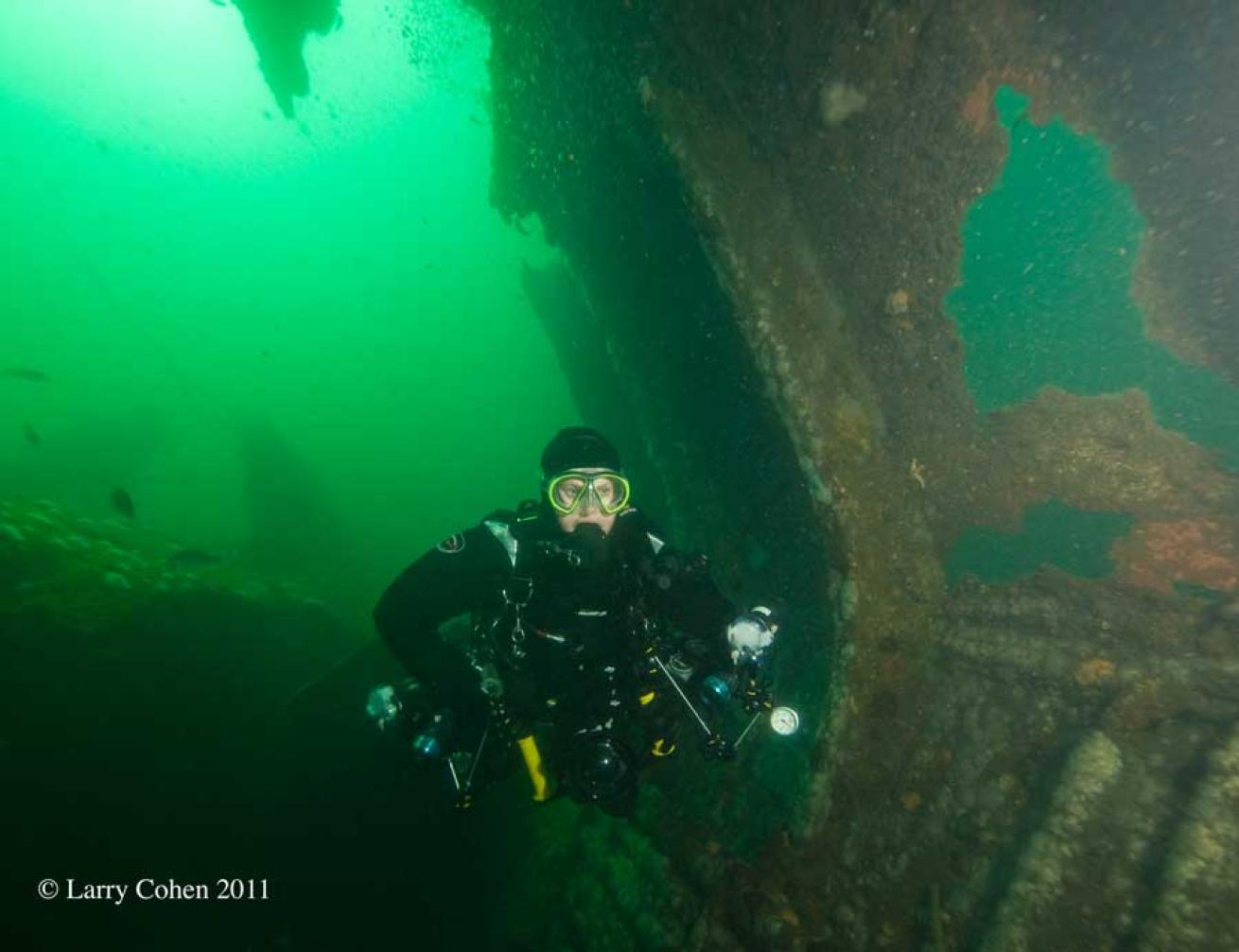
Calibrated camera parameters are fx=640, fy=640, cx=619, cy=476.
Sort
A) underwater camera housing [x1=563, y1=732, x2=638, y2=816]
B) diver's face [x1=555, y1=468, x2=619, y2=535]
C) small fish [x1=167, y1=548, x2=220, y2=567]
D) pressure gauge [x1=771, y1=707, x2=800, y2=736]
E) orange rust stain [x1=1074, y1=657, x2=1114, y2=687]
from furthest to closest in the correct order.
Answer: small fish [x1=167, y1=548, x2=220, y2=567], diver's face [x1=555, y1=468, x2=619, y2=535], orange rust stain [x1=1074, y1=657, x2=1114, y2=687], underwater camera housing [x1=563, y1=732, x2=638, y2=816], pressure gauge [x1=771, y1=707, x2=800, y2=736]

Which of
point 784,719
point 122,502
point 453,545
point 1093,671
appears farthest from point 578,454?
point 122,502

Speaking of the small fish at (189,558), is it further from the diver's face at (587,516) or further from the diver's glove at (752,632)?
the diver's glove at (752,632)

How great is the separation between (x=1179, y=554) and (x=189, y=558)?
43.8 feet

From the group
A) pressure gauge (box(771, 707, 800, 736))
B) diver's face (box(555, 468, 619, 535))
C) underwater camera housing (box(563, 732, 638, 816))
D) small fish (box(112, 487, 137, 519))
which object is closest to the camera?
pressure gauge (box(771, 707, 800, 736))

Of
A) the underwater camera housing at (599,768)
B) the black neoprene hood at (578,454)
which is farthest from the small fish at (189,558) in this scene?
the underwater camera housing at (599,768)

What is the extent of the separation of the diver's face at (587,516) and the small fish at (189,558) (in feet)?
32.6

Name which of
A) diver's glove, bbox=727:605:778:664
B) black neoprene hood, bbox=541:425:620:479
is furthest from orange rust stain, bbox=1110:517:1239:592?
black neoprene hood, bbox=541:425:620:479

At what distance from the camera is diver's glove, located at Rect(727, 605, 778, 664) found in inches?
138

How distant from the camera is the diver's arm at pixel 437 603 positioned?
12.2ft

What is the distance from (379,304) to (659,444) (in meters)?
163

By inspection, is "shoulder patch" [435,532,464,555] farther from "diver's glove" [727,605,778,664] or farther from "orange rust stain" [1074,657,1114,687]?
"orange rust stain" [1074,657,1114,687]

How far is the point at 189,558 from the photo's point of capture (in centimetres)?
1138

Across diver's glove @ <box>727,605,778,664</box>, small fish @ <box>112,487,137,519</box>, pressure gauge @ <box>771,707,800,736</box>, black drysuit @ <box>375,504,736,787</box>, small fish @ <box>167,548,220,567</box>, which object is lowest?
pressure gauge @ <box>771,707,800,736</box>

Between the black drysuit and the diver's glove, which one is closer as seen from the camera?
the diver's glove
